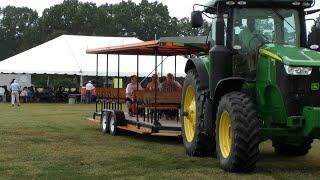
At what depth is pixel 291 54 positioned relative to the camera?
794 cm

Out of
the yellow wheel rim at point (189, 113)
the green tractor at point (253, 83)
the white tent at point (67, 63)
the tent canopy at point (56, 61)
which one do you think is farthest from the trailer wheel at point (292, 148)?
the tent canopy at point (56, 61)

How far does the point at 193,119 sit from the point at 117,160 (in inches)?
65.5

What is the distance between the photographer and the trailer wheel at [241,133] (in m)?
7.69

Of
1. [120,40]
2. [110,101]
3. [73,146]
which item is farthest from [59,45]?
[73,146]

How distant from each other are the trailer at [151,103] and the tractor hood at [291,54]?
242 centimetres

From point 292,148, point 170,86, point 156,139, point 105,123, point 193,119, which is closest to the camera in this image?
point 292,148

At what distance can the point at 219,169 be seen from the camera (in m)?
8.44

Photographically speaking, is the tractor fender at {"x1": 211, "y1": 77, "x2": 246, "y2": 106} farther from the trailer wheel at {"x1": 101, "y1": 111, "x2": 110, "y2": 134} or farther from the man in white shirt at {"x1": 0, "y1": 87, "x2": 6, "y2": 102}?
the man in white shirt at {"x1": 0, "y1": 87, "x2": 6, "y2": 102}

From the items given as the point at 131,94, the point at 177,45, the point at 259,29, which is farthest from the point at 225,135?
the point at 131,94

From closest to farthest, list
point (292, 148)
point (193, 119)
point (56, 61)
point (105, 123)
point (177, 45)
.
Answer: point (292, 148) < point (193, 119) < point (177, 45) < point (105, 123) < point (56, 61)

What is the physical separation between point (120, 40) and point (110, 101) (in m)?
25.4

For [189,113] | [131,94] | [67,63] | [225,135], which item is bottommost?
[225,135]

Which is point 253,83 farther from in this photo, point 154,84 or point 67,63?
point 67,63

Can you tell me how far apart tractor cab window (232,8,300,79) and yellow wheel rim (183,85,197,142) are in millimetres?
1699
